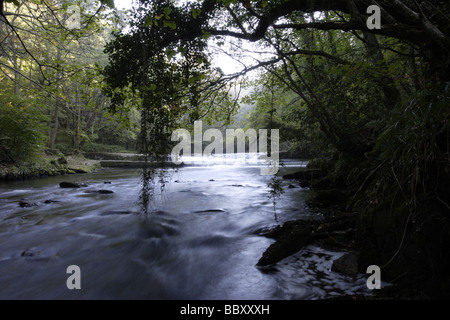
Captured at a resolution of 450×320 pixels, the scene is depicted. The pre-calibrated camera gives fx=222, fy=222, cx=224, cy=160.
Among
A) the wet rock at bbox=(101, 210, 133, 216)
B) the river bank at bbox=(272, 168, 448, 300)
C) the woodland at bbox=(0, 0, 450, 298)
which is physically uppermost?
the woodland at bbox=(0, 0, 450, 298)

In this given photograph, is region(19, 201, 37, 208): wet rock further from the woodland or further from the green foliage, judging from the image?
the green foliage

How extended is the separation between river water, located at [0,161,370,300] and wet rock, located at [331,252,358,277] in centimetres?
9

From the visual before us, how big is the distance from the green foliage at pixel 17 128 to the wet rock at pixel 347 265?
1530 centimetres

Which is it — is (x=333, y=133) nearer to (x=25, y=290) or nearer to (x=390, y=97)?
(x=390, y=97)

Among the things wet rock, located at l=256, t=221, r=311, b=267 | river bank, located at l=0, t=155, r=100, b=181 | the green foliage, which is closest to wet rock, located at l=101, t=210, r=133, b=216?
wet rock, located at l=256, t=221, r=311, b=267

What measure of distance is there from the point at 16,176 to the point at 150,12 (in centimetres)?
1246

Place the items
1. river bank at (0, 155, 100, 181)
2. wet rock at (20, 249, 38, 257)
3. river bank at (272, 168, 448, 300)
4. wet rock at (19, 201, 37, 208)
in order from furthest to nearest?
river bank at (0, 155, 100, 181)
wet rock at (19, 201, 37, 208)
wet rock at (20, 249, 38, 257)
river bank at (272, 168, 448, 300)

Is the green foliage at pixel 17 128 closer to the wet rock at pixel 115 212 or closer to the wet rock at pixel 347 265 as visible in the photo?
the wet rock at pixel 115 212

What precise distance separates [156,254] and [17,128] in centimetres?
1315

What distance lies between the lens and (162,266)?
3564 mm

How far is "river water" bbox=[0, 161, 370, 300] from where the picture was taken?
285 cm

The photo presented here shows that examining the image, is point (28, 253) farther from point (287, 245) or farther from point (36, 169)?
point (36, 169)

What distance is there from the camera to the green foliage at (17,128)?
1173 cm

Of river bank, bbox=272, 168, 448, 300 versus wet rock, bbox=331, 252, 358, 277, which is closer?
river bank, bbox=272, 168, 448, 300
